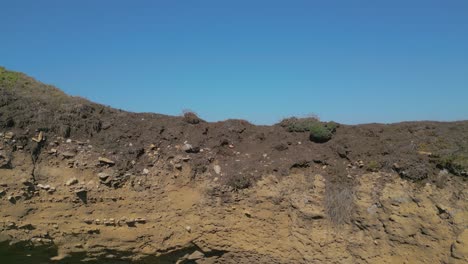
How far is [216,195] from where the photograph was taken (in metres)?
10.6

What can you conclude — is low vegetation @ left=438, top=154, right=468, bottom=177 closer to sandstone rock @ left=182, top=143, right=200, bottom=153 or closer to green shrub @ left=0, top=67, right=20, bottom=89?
sandstone rock @ left=182, top=143, right=200, bottom=153

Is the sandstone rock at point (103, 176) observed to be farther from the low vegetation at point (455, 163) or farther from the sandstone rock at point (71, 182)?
Answer: the low vegetation at point (455, 163)

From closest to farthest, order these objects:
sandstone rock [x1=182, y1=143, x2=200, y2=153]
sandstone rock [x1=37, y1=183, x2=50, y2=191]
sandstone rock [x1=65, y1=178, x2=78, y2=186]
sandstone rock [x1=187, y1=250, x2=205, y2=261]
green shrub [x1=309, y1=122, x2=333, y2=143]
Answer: sandstone rock [x1=37, y1=183, x2=50, y2=191]
sandstone rock [x1=65, y1=178, x2=78, y2=186]
sandstone rock [x1=187, y1=250, x2=205, y2=261]
sandstone rock [x1=182, y1=143, x2=200, y2=153]
green shrub [x1=309, y1=122, x2=333, y2=143]

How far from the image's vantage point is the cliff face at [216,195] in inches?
384

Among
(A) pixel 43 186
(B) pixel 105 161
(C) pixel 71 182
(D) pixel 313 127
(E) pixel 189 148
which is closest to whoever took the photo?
(A) pixel 43 186

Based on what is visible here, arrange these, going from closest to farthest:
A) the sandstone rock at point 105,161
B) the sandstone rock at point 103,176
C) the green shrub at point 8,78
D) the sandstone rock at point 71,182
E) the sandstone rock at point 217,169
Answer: the sandstone rock at point 71,182 → the sandstone rock at point 103,176 → the sandstone rock at point 105,161 → the sandstone rock at point 217,169 → the green shrub at point 8,78

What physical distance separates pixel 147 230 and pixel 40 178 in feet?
9.61

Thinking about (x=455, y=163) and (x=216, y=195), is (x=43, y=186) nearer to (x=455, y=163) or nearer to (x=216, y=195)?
(x=216, y=195)

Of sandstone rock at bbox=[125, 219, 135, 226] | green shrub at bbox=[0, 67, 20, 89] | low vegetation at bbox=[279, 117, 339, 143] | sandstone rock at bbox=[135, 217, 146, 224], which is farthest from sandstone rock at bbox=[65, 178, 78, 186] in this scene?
low vegetation at bbox=[279, 117, 339, 143]

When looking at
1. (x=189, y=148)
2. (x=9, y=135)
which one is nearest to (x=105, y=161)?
(x=189, y=148)

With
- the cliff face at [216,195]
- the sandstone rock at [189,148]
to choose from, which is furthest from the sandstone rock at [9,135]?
the sandstone rock at [189,148]

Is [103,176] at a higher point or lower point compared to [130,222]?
higher

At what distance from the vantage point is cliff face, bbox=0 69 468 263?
9758 millimetres

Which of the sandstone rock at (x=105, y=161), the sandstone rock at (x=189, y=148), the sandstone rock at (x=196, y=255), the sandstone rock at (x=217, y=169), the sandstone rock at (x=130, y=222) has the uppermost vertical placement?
the sandstone rock at (x=189, y=148)
